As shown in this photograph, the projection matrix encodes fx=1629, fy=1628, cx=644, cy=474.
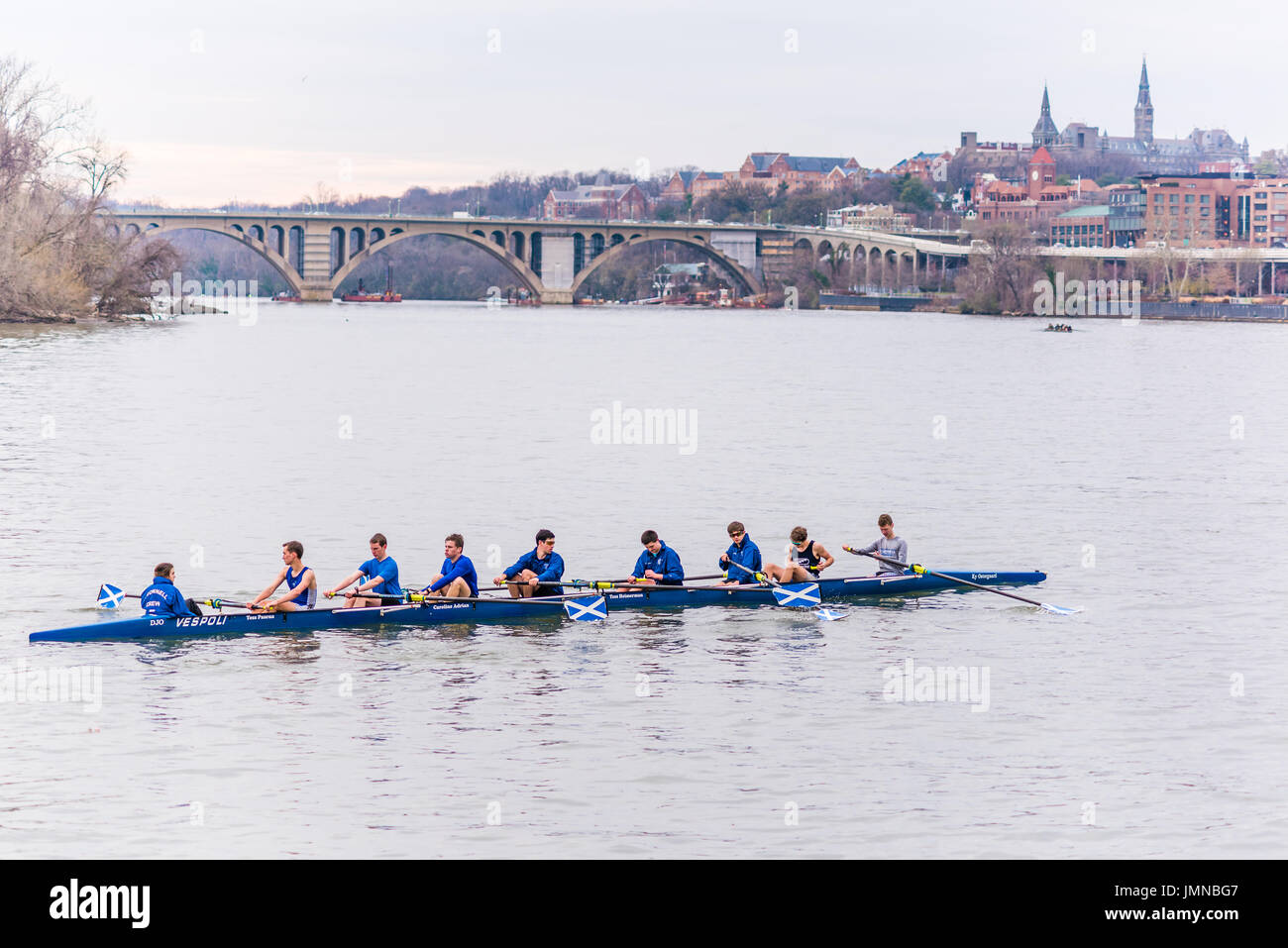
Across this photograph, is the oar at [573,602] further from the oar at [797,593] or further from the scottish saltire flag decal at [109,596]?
the scottish saltire flag decal at [109,596]

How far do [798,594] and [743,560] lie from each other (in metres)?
1.05

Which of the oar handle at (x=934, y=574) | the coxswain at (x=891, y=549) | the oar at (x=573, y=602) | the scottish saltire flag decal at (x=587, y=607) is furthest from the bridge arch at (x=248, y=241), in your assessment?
the scottish saltire flag decal at (x=587, y=607)

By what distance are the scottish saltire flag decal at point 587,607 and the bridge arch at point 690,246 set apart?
147m

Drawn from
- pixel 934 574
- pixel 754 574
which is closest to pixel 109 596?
pixel 754 574

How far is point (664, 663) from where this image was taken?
817 inches

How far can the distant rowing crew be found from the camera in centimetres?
2102

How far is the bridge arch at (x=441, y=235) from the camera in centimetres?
15375

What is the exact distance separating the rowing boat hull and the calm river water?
233mm

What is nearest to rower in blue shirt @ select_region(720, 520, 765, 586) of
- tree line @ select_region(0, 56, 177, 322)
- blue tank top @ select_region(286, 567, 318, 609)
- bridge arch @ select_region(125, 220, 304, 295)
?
blue tank top @ select_region(286, 567, 318, 609)

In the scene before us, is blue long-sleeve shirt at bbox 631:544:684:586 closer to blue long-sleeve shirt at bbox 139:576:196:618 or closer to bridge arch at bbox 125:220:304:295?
blue long-sleeve shirt at bbox 139:576:196:618

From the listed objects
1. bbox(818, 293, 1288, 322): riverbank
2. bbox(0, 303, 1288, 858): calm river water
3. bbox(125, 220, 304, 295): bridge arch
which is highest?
bbox(125, 220, 304, 295): bridge arch

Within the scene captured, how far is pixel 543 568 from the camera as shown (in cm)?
2303
